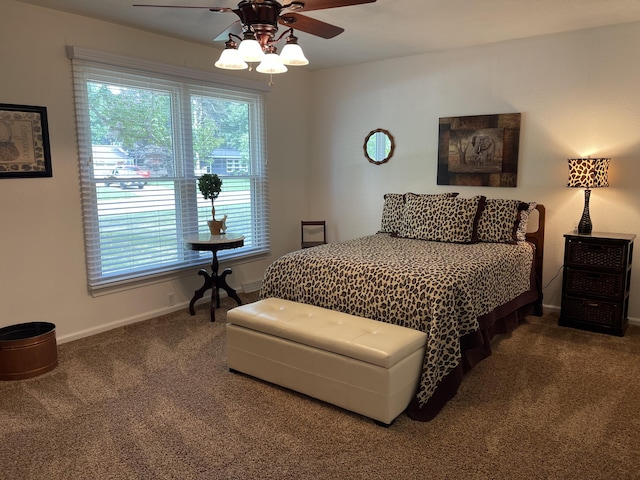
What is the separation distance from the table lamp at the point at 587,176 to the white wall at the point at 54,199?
3502mm

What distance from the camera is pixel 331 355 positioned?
2658mm

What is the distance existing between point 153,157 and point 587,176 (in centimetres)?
363

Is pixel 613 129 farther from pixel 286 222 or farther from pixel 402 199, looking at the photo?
pixel 286 222

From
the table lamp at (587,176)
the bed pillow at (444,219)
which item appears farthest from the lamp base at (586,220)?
the bed pillow at (444,219)

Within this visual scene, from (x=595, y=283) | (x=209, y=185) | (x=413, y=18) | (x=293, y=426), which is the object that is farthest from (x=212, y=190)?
(x=595, y=283)

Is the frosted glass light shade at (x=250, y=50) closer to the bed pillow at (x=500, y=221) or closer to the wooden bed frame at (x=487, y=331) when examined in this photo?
the wooden bed frame at (x=487, y=331)

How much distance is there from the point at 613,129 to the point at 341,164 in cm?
273

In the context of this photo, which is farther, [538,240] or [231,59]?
[538,240]

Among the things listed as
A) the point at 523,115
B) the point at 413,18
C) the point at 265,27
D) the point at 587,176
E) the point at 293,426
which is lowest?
the point at 293,426

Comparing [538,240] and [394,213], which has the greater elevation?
[394,213]

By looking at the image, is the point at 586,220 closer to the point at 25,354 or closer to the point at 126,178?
the point at 126,178

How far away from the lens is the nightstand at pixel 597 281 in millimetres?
3766

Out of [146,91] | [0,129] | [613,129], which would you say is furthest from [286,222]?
[613,129]

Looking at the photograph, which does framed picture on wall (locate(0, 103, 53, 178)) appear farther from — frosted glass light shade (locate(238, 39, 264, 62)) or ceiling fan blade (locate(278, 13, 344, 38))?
ceiling fan blade (locate(278, 13, 344, 38))
